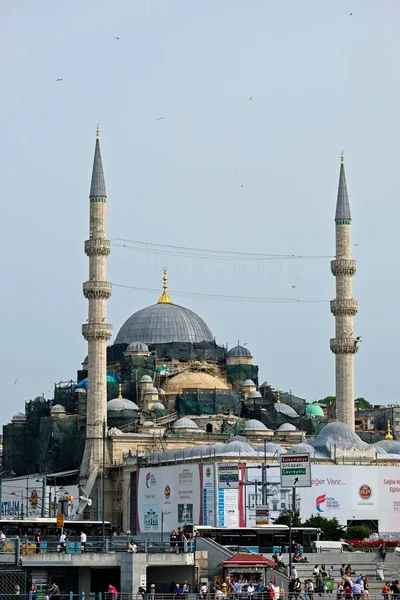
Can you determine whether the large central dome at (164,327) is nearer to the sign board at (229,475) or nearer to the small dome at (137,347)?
the small dome at (137,347)

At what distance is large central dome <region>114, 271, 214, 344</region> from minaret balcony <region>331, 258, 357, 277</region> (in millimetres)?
18356

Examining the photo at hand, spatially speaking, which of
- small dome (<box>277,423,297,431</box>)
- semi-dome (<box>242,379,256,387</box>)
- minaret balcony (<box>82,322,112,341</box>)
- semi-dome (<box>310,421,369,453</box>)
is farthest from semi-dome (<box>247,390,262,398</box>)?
semi-dome (<box>310,421,369,453</box>)

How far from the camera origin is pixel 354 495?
68.1 m

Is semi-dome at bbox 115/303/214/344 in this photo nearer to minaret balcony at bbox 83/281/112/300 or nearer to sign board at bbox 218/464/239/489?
minaret balcony at bbox 83/281/112/300

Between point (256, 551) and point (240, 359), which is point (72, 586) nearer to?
point (256, 551)

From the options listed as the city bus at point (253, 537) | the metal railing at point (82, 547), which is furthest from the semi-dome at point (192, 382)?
the metal railing at point (82, 547)

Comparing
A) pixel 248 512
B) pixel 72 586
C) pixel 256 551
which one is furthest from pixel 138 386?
pixel 72 586

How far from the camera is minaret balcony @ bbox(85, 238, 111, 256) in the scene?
253 ft

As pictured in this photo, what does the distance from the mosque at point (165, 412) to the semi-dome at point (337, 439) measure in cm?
7

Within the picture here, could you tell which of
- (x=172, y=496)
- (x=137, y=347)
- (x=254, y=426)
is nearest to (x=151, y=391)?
(x=137, y=347)

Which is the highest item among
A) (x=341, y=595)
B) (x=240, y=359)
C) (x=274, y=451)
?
(x=240, y=359)

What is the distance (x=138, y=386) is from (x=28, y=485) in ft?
34.9

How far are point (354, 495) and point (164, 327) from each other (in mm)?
30507

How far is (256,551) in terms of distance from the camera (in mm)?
46188
